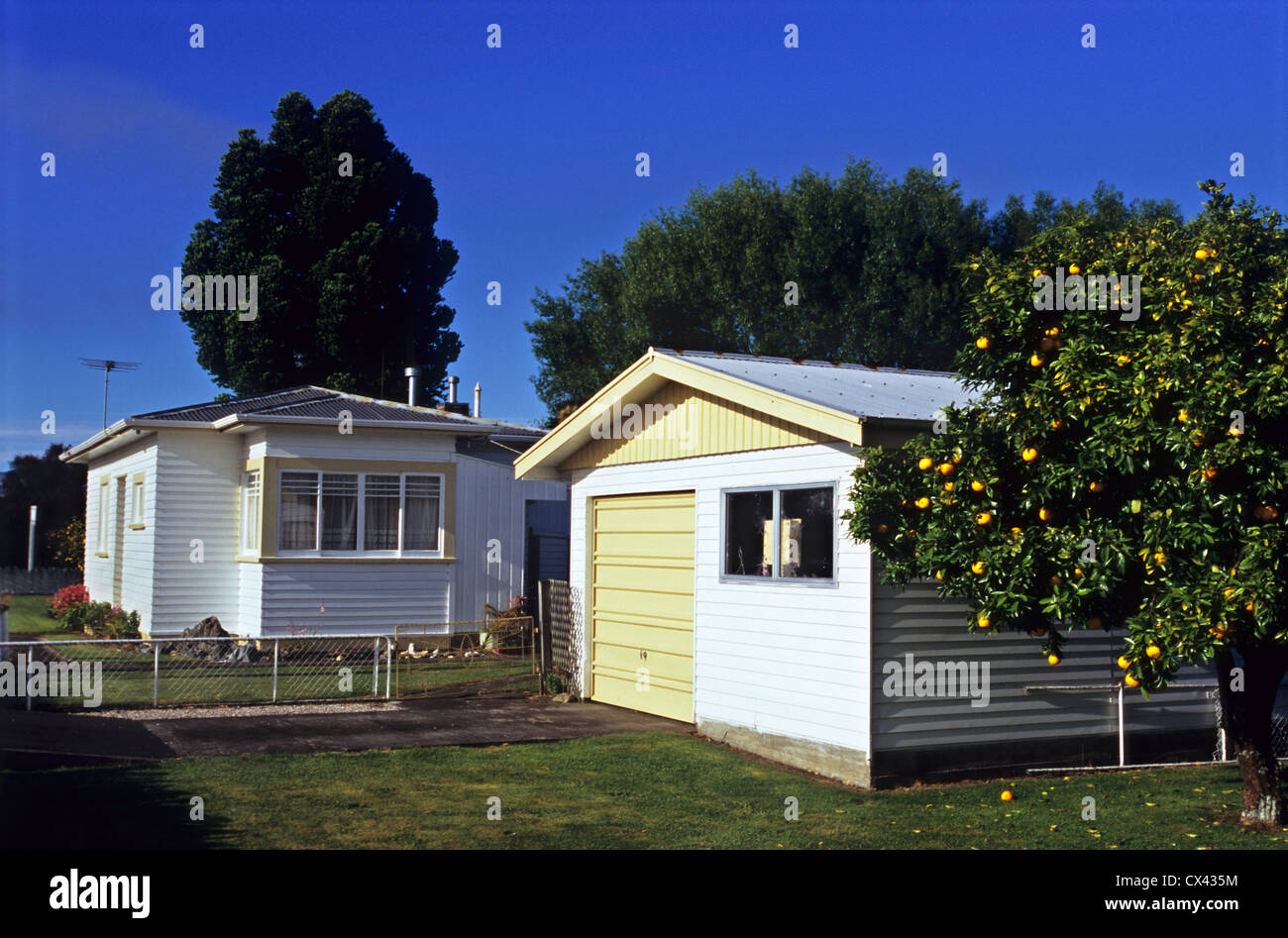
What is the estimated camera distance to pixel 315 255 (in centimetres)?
3294

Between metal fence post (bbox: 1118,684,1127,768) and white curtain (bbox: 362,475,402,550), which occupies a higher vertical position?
white curtain (bbox: 362,475,402,550)

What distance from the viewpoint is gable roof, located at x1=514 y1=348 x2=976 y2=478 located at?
953 cm

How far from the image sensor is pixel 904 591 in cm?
961

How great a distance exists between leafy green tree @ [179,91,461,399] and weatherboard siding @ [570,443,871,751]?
21.6 meters

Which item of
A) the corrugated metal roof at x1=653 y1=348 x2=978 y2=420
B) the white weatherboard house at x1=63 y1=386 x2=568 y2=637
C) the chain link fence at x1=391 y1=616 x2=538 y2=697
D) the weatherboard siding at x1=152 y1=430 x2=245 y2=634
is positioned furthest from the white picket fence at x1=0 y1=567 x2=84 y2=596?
the corrugated metal roof at x1=653 y1=348 x2=978 y2=420

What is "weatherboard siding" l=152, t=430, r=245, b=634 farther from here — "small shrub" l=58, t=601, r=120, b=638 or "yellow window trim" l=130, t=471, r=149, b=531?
"small shrub" l=58, t=601, r=120, b=638

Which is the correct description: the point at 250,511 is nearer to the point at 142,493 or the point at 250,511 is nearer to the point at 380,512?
the point at 380,512

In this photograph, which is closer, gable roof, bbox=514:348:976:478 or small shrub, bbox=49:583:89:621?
gable roof, bbox=514:348:976:478

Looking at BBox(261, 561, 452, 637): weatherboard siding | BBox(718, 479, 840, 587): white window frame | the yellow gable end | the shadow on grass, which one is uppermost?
the yellow gable end

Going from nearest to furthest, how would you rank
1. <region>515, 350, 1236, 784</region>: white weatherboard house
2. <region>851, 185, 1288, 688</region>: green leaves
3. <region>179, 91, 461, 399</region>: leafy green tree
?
<region>851, 185, 1288, 688</region>: green leaves
<region>515, 350, 1236, 784</region>: white weatherboard house
<region>179, 91, 461, 399</region>: leafy green tree

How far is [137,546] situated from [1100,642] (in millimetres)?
16792

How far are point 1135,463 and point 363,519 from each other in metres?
14.1
